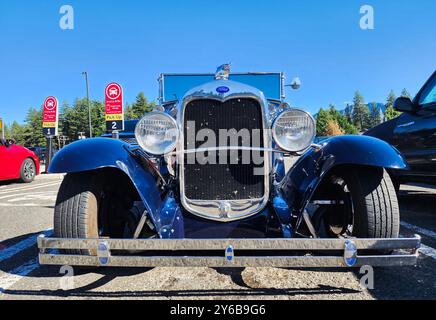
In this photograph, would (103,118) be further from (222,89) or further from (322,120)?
(222,89)

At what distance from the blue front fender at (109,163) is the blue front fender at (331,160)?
1026 mm

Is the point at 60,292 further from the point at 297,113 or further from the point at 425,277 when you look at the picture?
the point at 425,277

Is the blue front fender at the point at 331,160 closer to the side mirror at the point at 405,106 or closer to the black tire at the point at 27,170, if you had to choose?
the side mirror at the point at 405,106

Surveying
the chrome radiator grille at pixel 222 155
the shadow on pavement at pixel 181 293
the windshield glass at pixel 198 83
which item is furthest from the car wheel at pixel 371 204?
the windshield glass at pixel 198 83

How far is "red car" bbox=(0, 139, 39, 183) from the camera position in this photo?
28.1 feet

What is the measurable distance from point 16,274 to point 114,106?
9756 millimetres

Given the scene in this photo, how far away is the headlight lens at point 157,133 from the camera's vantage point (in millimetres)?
2221

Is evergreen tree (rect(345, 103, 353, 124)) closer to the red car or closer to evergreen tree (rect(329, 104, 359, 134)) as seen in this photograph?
evergreen tree (rect(329, 104, 359, 134))

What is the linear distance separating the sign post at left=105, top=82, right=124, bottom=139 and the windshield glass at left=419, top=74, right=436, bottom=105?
316 inches

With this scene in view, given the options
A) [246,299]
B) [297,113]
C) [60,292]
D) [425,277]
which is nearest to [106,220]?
[60,292]

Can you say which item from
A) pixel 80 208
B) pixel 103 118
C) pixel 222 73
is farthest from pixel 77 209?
pixel 103 118

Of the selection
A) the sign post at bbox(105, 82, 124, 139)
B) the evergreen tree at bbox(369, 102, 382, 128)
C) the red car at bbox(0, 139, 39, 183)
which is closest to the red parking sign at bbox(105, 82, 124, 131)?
the sign post at bbox(105, 82, 124, 139)

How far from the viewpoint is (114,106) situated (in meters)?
11.5
